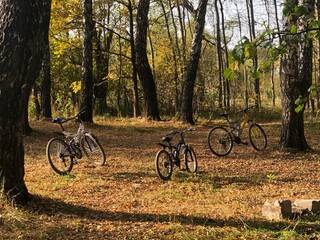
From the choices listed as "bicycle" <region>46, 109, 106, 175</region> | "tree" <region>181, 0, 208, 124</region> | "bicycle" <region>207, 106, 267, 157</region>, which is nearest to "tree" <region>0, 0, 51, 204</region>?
"bicycle" <region>46, 109, 106, 175</region>

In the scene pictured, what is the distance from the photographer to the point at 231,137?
9609 millimetres

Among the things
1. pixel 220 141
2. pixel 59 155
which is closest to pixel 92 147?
pixel 59 155

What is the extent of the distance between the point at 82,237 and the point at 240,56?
3.08 m

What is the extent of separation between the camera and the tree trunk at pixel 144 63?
15.1 metres

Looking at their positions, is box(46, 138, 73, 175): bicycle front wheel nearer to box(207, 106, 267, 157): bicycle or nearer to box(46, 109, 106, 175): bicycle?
box(46, 109, 106, 175): bicycle

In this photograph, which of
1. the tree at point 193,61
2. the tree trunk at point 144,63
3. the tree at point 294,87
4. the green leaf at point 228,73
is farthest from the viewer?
the tree trunk at point 144,63

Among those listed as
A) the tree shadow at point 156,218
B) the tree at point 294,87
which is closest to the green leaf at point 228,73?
the tree shadow at point 156,218

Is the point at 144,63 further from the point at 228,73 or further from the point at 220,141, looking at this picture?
the point at 228,73

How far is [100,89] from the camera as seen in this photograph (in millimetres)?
22875

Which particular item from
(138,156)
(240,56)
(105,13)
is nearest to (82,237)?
(240,56)

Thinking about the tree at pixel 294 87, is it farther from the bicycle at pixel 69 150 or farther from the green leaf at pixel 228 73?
the green leaf at pixel 228 73

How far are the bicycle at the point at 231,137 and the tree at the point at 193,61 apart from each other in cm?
491

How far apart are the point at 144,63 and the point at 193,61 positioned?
211 centimetres

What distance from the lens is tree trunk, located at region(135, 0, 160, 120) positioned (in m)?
15.1
